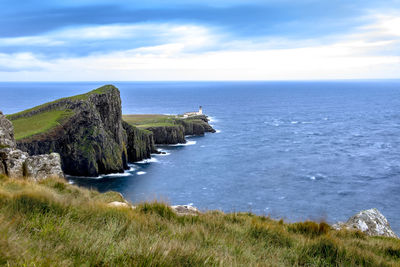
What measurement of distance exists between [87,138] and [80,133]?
66.8 inches

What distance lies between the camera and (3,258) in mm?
4438

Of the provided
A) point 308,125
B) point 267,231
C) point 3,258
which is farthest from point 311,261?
point 308,125

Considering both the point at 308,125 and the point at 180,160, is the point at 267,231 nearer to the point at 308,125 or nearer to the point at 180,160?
the point at 180,160

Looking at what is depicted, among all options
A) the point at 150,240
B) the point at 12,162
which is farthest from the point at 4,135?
the point at 150,240

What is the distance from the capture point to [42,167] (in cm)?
1964

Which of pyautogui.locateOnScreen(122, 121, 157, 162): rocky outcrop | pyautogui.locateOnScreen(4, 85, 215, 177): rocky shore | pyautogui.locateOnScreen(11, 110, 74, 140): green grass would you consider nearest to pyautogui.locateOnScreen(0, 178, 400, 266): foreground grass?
pyautogui.locateOnScreen(4, 85, 215, 177): rocky shore

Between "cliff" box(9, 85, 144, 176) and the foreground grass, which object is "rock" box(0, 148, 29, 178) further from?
"cliff" box(9, 85, 144, 176)

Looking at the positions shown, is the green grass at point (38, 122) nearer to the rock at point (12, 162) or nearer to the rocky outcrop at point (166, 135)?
the rocky outcrop at point (166, 135)

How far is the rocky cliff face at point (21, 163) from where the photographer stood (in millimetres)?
18109

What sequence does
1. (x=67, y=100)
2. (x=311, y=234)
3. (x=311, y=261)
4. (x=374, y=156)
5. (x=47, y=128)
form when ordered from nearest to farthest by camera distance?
(x=311, y=261) → (x=311, y=234) → (x=47, y=128) → (x=67, y=100) → (x=374, y=156)

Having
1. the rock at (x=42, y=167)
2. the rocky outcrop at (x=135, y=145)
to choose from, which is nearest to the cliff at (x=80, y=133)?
the rocky outcrop at (x=135, y=145)

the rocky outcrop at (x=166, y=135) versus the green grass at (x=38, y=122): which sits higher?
the green grass at (x=38, y=122)

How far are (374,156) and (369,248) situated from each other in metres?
69.7

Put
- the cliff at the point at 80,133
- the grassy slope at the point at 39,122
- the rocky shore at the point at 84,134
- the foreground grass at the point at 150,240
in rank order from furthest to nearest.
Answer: the rocky shore at the point at 84,134, the cliff at the point at 80,133, the grassy slope at the point at 39,122, the foreground grass at the point at 150,240
